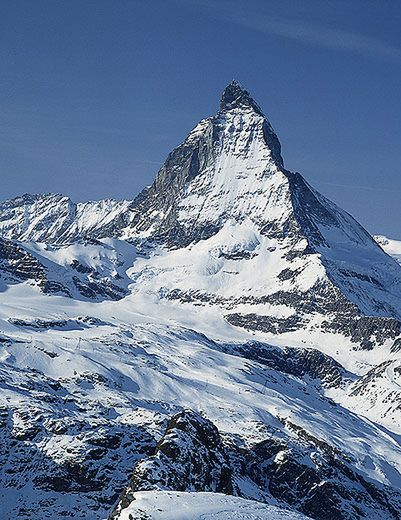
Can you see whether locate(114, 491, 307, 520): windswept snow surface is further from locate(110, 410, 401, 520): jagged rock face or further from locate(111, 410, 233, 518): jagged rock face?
locate(110, 410, 401, 520): jagged rock face

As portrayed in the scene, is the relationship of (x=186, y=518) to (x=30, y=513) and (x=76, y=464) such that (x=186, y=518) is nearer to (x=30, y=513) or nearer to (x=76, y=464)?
(x=30, y=513)

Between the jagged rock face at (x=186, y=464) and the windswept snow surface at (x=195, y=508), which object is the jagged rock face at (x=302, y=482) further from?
the windswept snow surface at (x=195, y=508)

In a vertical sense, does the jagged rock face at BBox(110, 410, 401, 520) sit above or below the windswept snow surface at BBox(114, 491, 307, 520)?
below

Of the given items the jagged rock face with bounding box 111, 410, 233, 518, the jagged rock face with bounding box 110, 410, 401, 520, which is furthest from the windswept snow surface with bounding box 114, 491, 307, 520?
the jagged rock face with bounding box 110, 410, 401, 520

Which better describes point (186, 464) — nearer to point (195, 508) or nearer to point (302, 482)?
point (195, 508)

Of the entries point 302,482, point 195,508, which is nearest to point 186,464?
point 195,508

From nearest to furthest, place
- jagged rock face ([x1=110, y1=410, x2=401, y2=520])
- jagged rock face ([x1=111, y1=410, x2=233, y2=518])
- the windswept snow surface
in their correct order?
1. the windswept snow surface
2. jagged rock face ([x1=111, y1=410, x2=233, y2=518])
3. jagged rock face ([x1=110, y1=410, x2=401, y2=520])

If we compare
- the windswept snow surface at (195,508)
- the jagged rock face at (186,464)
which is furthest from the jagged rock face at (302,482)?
the windswept snow surface at (195,508)

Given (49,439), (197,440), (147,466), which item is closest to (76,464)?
(49,439)
